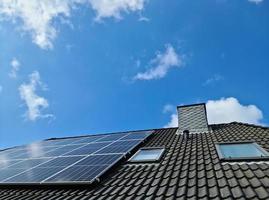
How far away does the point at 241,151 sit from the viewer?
6.80 meters

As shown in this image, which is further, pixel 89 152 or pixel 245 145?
pixel 89 152

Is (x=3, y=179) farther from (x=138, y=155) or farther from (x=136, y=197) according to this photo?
(x=136, y=197)

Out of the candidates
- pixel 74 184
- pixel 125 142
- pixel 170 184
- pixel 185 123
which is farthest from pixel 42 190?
pixel 185 123

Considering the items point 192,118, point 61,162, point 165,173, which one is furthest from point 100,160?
point 192,118

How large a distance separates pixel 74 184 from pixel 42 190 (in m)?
0.86

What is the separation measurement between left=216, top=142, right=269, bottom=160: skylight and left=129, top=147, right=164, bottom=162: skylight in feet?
5.38

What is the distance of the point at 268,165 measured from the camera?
18.1ft

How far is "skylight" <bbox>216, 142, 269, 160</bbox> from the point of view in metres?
6.14

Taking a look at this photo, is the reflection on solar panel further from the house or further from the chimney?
the chimney

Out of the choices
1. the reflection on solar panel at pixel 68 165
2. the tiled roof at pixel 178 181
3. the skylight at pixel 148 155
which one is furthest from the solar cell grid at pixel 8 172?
the skylight at pixel 148 155

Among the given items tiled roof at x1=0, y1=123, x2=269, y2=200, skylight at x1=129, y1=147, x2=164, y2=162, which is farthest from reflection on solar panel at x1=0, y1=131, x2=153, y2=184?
skylight at x1=129, y1=147, x2=164, y2=162

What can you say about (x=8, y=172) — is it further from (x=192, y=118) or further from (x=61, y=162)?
(x=192, y=118)

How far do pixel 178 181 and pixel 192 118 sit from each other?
6464mm

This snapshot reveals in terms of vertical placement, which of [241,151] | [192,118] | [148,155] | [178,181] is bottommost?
[178,181]
